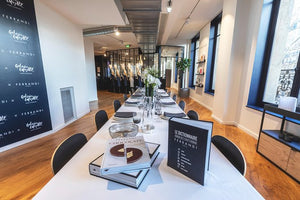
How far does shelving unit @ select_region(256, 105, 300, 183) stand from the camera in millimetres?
1736

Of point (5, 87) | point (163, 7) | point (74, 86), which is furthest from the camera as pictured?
point (74, 86)

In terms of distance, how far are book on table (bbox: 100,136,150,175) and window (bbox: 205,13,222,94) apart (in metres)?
5.36

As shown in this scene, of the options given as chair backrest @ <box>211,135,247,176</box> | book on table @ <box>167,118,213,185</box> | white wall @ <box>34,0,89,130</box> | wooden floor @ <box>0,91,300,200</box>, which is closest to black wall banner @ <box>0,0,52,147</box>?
white wall @ <box>34,0,89,130</box>

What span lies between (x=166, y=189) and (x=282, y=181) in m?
2.11

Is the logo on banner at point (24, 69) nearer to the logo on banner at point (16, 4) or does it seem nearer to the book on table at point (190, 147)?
the logo on banner at point (16, 4)

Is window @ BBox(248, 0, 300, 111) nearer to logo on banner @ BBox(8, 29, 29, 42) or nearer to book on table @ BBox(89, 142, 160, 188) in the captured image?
book on table @ BBox(89, 142, 160, 188)

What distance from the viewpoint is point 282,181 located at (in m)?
1.73

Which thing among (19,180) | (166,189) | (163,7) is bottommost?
(19,180)

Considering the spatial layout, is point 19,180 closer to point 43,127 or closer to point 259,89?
point 43,127

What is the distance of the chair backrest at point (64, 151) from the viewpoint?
951 millimetres

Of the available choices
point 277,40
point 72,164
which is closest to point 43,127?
point 72,164

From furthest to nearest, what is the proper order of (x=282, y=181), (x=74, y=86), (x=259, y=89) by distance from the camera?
(x=74, y=86) < (x=259, y=89) < (x=282, y=181)

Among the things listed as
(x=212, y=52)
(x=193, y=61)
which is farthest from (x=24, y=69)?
(x=193, y=61)

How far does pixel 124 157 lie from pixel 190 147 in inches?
14.8
